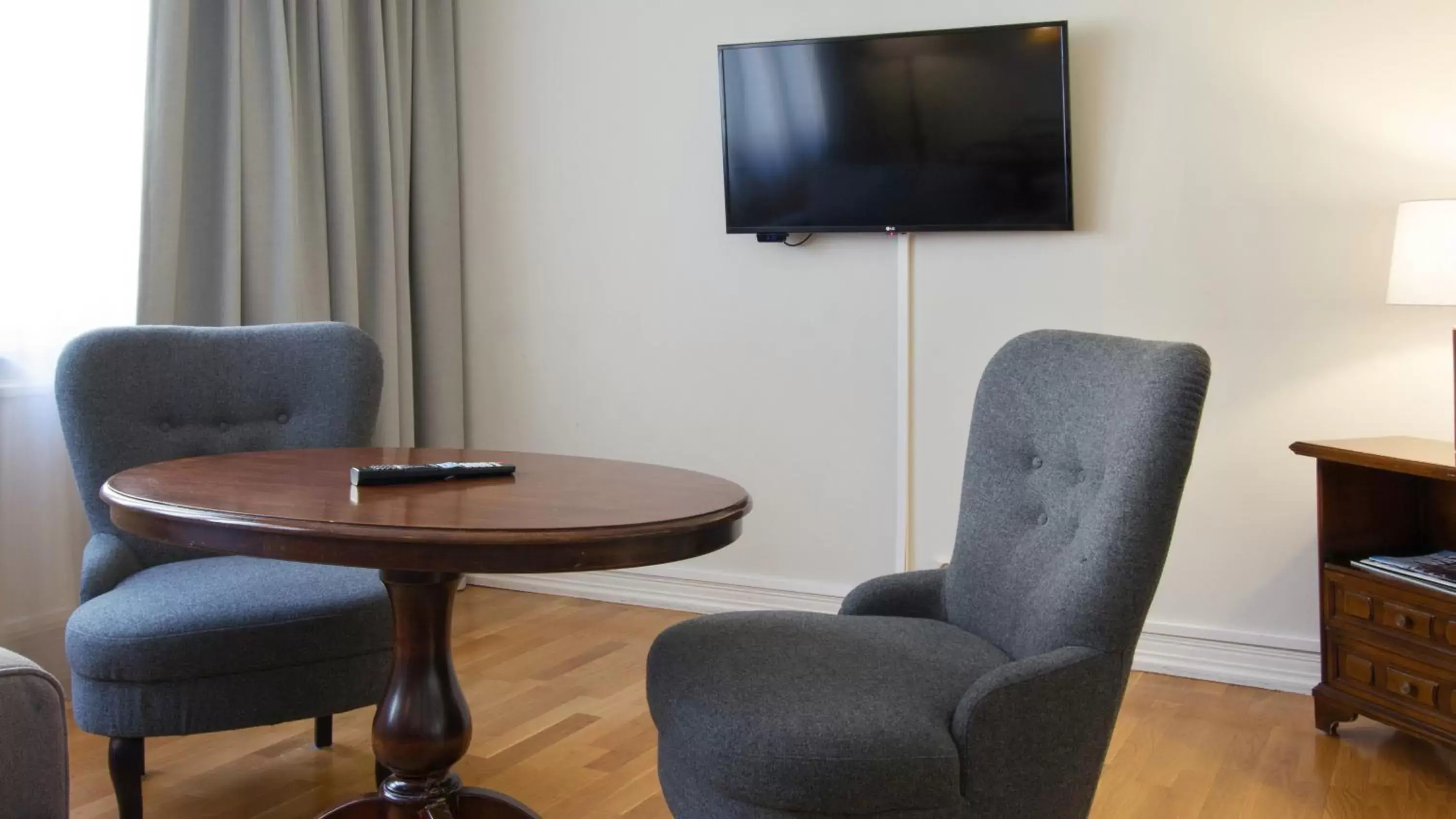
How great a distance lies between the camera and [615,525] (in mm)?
1559

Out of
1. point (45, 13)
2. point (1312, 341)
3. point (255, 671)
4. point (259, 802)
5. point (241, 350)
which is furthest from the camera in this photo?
point (1312, 341)

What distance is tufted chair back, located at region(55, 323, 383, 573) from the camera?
245 cm

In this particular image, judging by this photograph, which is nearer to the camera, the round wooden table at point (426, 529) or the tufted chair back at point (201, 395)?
the round wooden table at point (426, 529)

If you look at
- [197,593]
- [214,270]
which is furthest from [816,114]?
[197,593]

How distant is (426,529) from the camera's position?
1492mm

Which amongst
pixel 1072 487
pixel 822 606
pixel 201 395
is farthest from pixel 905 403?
pixel 201 395

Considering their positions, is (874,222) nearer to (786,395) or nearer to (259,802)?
(786,395)

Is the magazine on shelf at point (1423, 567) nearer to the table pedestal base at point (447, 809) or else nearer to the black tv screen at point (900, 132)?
the black tv screen at point (900, 132)

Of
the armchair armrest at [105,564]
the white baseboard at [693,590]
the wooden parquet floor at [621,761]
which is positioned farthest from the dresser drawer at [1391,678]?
the armchair armrest at [105,564]

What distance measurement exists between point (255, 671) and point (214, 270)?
1580 millimetres

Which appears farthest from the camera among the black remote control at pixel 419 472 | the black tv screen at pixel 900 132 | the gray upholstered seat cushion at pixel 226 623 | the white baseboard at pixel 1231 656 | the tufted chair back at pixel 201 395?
the black tv screen at pixel 900 132

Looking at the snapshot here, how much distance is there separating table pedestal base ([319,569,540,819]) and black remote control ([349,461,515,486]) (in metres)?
0.15

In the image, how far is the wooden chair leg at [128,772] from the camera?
2.14 m

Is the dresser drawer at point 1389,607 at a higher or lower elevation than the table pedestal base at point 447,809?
higher
